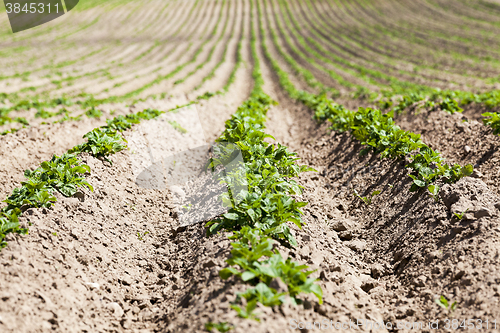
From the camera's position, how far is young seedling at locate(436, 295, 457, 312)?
130 inches

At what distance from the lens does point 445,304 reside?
3361mm

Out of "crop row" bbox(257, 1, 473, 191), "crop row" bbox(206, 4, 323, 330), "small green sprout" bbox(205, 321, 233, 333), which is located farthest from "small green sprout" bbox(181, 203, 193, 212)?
"crop row" bbox(257, 1, 473, 191)

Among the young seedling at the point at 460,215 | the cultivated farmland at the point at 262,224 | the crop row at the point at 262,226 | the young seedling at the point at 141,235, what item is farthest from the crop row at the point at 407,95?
the young seedling at the point at 141,235

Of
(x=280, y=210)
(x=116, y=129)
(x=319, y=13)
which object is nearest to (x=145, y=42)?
(x=319, y=13)

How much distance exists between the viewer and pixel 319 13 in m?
39.3

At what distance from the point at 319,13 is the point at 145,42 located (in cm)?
2216

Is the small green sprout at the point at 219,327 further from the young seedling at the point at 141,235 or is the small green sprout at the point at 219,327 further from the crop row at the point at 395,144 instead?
the crop row at the point at 395,144

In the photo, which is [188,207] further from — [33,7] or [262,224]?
[33,7]

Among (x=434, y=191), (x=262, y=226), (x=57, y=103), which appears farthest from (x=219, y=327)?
(x=57, y=103)

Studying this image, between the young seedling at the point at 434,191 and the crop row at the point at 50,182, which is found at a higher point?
the crop row at the point at 50,182

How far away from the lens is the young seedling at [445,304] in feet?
10.8

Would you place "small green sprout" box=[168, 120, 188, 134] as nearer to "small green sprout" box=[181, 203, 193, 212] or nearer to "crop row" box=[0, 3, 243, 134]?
"crop row" box=[0, 3, 243, 134]

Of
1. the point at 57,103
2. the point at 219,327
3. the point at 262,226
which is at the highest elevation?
the point at 57,103

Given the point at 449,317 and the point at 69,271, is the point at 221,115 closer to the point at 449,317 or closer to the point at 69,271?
the point at 69,271
